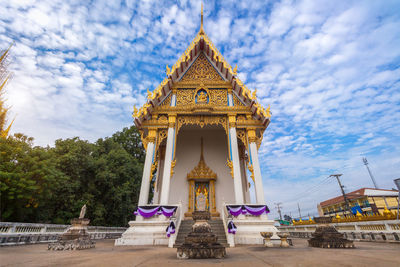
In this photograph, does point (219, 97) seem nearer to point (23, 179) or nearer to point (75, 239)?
point (75, 239)

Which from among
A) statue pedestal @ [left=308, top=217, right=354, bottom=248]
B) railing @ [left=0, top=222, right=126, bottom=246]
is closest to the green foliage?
railing @ [left=0, top=222, right=126, bottom=246]

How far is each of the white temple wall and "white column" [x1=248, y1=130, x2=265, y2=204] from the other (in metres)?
2.82

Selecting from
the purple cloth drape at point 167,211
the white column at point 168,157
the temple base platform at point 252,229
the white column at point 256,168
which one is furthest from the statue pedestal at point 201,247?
the white column at point 256,168

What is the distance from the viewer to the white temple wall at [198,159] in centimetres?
1116

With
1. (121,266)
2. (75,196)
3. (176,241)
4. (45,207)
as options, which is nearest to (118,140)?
(75,196)

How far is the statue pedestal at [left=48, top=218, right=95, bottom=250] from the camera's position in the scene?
555 centimetres

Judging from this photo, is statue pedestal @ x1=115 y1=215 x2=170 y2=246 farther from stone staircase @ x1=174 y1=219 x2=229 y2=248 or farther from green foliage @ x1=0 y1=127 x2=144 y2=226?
green foliage @ x1=0 y1=127 x2=144 y2=226

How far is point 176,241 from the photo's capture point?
6430 millimetres

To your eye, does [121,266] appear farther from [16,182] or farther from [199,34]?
[199,34]

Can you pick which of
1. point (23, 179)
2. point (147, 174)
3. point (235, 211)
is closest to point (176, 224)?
point (235, 211)

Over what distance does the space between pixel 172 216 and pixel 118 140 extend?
1747cm

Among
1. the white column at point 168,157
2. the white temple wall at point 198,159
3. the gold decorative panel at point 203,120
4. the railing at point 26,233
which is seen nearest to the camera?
the railing at point 26,233

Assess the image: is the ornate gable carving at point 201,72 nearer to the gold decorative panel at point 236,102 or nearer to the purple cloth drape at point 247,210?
the gold decorative panel at point 236,102

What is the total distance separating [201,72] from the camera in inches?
455
